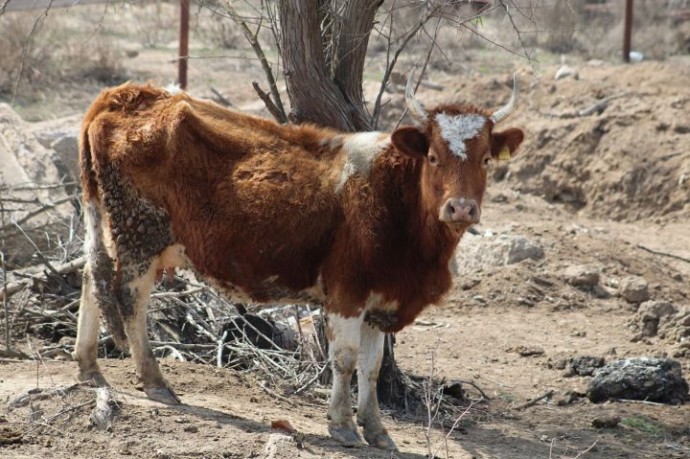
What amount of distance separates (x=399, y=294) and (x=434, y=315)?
15.1 ft

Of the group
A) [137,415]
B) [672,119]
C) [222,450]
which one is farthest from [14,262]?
[672,119]

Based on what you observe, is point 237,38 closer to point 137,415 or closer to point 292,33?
point 292,33

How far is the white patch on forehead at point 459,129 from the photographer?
788 cm

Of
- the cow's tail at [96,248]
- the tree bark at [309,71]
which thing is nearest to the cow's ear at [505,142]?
the tree bark at [309,71]

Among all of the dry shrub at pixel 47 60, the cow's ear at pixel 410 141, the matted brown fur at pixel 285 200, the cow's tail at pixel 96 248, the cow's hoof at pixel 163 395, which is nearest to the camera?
the cow's ear at pixel 410 141

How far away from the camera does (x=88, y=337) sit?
884 centimetres

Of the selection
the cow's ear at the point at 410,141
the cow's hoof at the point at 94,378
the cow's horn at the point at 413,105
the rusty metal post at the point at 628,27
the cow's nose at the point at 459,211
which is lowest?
the cow's hoof at the point at 94,378

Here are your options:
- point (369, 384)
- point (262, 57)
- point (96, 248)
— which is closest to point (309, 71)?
point (262, 57)

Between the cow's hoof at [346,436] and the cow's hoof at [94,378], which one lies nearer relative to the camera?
the cow's hoof at [346,436]

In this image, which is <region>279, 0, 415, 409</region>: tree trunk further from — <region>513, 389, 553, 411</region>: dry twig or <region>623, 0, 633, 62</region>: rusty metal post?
<region>623, 0, 633, 62</region>: rusty metal post

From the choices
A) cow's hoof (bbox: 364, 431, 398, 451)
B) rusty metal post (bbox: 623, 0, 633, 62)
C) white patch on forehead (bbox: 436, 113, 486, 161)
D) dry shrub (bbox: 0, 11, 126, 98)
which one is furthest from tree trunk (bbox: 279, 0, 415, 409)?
rusty metal post (bbox: 623, 0, 633, 62)

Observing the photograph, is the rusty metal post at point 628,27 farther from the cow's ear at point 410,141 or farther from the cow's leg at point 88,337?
the cow's leg at point 88,337

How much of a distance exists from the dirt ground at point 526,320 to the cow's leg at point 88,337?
210 millimetres

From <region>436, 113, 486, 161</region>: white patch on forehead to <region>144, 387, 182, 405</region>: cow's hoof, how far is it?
2.59 m
